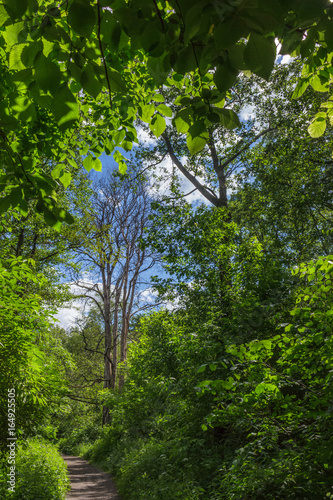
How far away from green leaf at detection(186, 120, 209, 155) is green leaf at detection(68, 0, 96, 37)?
46cm

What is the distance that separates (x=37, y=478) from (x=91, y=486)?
3.16 meters

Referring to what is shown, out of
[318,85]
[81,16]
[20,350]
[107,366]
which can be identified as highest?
[107,366]

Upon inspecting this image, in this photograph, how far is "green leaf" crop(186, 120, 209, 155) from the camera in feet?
4.09

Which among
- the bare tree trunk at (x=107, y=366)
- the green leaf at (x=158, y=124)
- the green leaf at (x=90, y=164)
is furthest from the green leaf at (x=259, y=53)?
the bare tree trunk at (x=107, y=366)

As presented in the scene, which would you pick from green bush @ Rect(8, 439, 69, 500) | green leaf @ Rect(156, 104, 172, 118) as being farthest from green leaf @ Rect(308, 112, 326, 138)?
green bush @ Rect(8, 439, 69, 500)

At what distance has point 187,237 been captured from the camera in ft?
25.7

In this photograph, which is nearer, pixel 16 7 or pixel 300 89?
pixel 16 7

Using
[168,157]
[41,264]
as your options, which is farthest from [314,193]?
[41,264]

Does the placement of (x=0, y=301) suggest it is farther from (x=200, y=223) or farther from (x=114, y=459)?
(x=114, y=459)

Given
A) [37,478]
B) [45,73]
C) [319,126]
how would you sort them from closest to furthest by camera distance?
[45,73] → [319,126] → [37,478]

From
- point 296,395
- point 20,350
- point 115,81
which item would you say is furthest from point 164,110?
point 20,350

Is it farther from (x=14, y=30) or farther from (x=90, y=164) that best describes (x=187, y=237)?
(x=14, y=30)

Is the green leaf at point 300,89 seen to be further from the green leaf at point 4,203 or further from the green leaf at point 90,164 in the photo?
the green leaf at point 4,203

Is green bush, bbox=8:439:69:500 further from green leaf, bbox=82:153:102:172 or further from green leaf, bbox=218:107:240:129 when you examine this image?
green leaf, bbox=218:107:240:129
